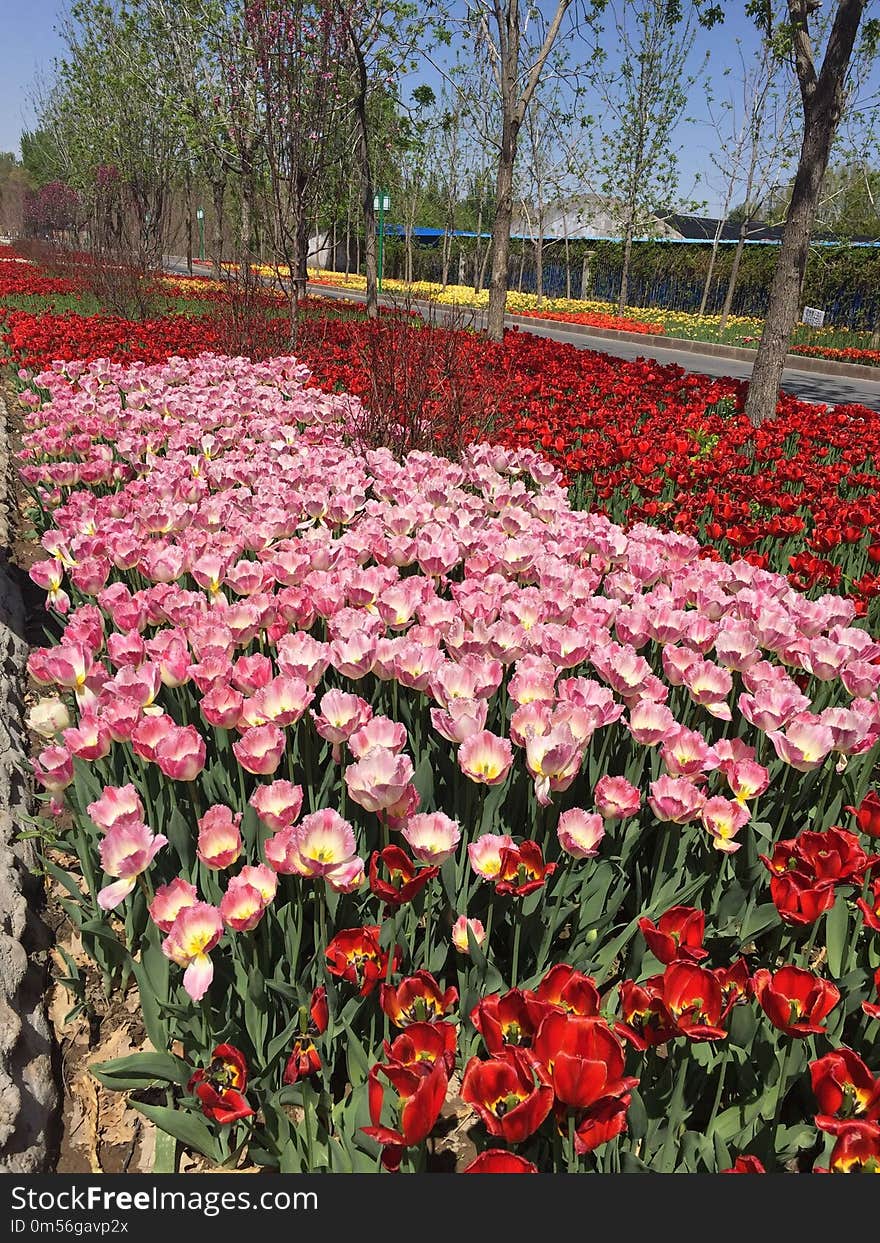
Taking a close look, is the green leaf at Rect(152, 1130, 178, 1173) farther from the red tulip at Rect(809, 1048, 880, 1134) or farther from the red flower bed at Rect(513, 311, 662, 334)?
the red flower bed at Rect(513, 311, 662, 334)

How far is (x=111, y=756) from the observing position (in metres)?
2.02

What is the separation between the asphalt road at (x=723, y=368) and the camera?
479 inches

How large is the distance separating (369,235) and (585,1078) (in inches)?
547

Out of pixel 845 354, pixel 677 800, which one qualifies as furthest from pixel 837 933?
pixel 845 354

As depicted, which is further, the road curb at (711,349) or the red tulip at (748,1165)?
the road curb at (711,349)

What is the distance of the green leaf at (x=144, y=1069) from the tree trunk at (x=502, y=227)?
1078cm

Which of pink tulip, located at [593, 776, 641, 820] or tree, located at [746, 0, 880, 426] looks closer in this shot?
pink tulip, located at [593, 776, 641, 820]

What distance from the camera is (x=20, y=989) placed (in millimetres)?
1747

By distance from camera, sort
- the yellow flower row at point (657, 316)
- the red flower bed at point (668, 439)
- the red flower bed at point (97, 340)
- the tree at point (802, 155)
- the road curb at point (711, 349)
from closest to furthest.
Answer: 1. the red flower bed at point (668, 439)
2. the tree at point (802, 155)
3. the red flower bed at point (97, 340)
4. the road curb at point (711, 349)
5. the yellow flower row at point (657, 316)

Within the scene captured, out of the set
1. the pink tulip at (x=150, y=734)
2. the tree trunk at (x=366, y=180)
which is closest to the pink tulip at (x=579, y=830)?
the pink tulip at (x=150, y=734)

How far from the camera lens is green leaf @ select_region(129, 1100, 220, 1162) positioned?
1.42 m

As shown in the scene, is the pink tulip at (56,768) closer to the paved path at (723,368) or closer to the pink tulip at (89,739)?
the pink tulip at (89,739)

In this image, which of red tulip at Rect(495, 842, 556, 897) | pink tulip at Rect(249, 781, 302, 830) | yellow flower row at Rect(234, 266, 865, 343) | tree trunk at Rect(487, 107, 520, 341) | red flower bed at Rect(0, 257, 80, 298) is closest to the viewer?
red tulip at Rect(495, 842, 556, 897)

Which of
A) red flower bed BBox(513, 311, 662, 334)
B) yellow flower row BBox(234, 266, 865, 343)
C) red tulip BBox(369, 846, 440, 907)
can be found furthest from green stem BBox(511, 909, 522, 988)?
red flower bed BBox(513, 311, 662, 334)
